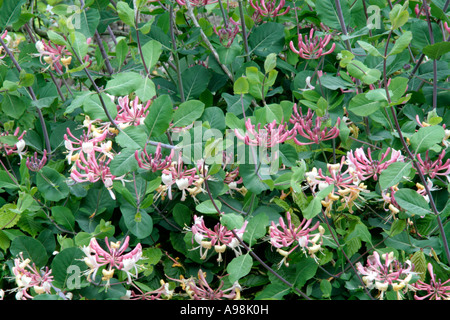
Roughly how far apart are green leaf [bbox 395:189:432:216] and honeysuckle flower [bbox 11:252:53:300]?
65cm

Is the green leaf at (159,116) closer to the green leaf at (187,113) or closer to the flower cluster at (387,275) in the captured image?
the green leaf at (187,113)

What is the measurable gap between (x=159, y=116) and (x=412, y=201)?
47 cm

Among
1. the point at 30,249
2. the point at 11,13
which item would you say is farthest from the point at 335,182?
the point at 11,13

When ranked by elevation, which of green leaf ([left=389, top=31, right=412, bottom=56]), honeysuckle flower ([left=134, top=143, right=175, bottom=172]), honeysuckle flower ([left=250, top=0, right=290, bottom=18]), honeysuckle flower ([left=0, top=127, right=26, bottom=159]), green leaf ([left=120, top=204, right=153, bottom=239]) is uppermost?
green leaf ([left=389, top=31, right=412, bottom=56])

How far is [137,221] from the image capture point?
93 centimetres

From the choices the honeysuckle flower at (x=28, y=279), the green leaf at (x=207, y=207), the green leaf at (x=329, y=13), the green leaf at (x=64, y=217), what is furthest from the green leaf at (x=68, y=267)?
the green leaf at (x=329, y=13)

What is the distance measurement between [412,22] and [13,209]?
97 centimetres

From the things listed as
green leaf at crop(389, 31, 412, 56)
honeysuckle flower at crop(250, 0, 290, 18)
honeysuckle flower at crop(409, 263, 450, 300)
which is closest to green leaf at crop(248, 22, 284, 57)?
honeysuckle flower at crop(250, 0, 290, 18)

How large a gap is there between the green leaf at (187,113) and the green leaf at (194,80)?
21 centimetres

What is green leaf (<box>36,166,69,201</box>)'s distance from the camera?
1018 mm

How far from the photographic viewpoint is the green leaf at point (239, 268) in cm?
83

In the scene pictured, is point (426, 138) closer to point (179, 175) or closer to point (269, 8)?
point (179, 175)

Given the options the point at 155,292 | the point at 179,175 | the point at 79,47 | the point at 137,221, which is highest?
the point at 79,47

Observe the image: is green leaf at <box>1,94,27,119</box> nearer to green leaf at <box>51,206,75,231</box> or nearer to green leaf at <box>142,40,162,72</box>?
green leaf at <box>51,206,75,231</box>
